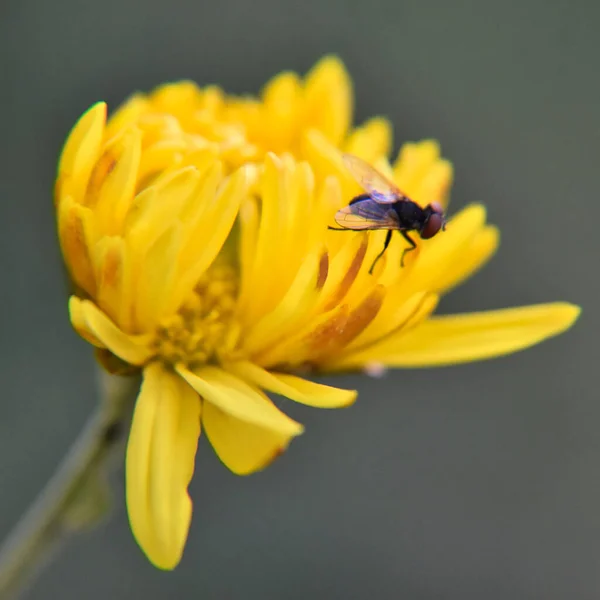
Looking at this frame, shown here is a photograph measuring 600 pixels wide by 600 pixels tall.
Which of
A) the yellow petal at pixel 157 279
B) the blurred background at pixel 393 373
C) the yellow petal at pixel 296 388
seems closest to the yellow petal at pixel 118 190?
the yellow petal at pixel 157 279

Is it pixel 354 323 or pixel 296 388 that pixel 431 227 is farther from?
pixel 296 388

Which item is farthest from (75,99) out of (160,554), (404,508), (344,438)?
(160,554)

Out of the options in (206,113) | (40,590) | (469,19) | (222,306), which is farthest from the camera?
(469,19)

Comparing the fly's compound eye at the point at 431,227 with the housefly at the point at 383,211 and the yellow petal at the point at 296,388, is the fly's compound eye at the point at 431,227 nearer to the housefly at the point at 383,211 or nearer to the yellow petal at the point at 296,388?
the housefly at the point at 383,211

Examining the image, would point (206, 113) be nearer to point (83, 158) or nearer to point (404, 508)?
point (83, 158)

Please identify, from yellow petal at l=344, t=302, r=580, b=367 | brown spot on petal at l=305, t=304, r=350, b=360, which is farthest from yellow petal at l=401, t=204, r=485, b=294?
brown spot on petal at l=305, t=304, r=350, b=360

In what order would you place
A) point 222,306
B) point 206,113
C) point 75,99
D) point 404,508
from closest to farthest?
point 222,306 → point 206,113 → point 404,508 → point 75,99
